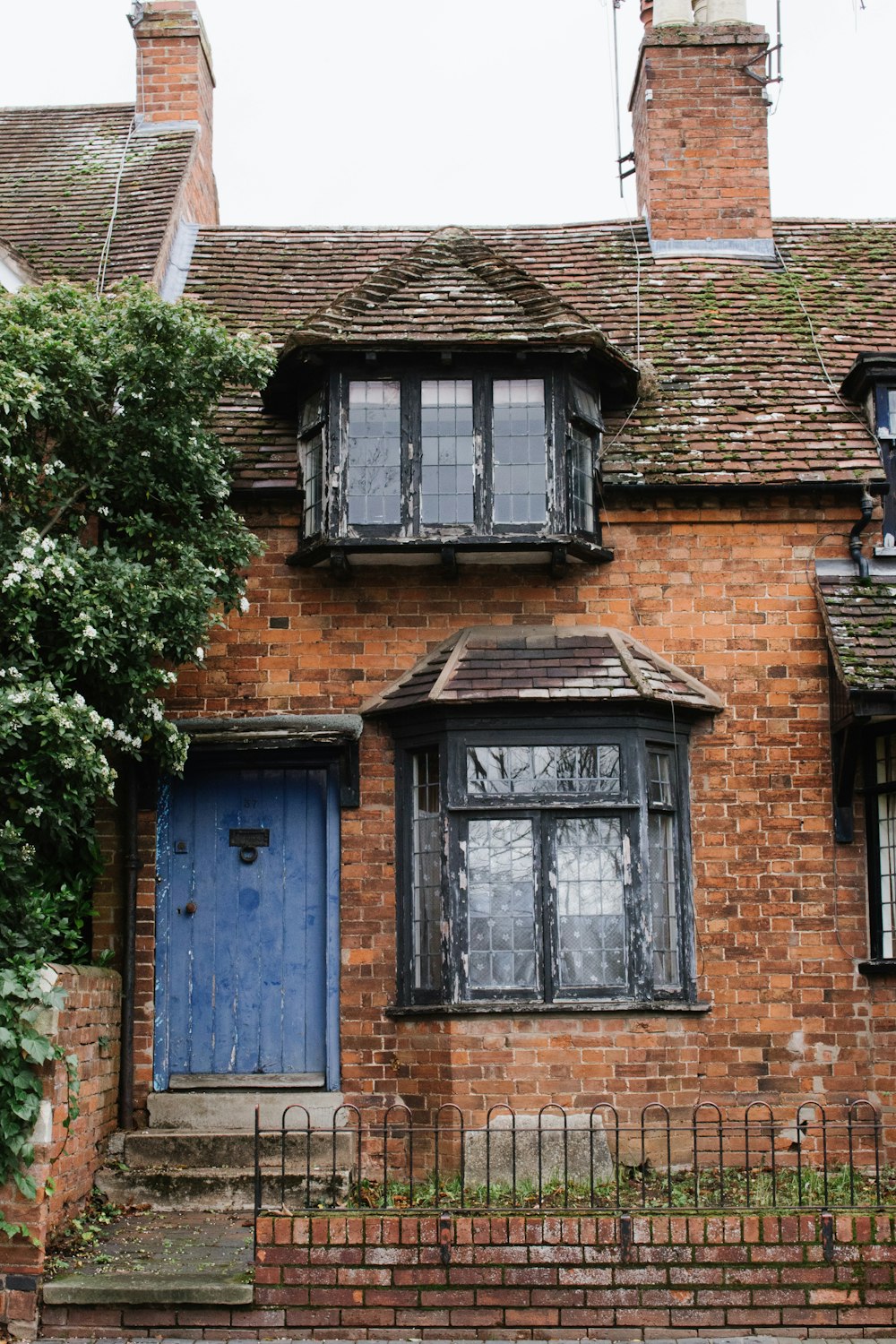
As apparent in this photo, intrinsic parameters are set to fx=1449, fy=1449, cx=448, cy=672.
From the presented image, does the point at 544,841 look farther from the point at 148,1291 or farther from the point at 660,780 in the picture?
the point at 148,1291

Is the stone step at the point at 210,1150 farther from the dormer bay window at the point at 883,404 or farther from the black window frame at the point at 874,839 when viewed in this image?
the dormer bay window at the point at 883,404

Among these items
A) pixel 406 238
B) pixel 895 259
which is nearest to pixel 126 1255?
pixel 406 238

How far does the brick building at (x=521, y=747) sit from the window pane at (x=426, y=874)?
0.10 feet

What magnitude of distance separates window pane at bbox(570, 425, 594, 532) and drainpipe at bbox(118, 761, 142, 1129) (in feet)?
13.2

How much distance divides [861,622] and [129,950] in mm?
6215

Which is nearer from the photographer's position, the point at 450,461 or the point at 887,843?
the point at 887,843

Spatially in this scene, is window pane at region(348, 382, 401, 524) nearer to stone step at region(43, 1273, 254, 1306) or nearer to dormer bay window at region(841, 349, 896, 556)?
dormer bay window at region(841, 349, 896, 556)

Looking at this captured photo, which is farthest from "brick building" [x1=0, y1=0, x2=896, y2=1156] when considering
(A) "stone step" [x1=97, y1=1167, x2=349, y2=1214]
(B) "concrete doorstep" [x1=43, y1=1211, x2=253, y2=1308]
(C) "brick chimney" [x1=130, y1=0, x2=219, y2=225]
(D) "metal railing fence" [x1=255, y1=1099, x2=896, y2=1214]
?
(C) "brick chimney" [x1=130, y1=0, x2=219, y2=225]

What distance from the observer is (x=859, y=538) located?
11.8 meters

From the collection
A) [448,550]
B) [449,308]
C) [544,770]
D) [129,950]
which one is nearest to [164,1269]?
[129,950]

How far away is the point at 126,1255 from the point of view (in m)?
8.94

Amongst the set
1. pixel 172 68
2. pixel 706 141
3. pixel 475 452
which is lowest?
pixel 475 452

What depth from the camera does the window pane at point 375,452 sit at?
37.2ft

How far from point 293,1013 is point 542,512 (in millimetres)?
4365
